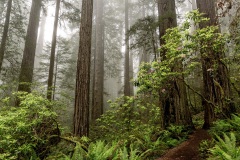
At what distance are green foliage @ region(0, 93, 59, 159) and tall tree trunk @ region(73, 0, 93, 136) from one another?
2.73 feet

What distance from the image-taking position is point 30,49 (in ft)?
32.4

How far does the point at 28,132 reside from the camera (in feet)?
16.1

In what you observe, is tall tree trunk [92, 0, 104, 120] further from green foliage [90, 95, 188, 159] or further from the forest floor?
the forest floor

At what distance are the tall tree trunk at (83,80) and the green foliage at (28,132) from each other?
833mm

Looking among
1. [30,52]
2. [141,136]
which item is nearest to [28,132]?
[141,136]

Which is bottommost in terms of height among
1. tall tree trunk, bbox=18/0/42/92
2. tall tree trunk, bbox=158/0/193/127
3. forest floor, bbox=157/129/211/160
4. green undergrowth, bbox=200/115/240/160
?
forest floor, bbox=157/129/211/160

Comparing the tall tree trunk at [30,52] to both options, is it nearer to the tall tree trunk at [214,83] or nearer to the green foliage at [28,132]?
the green foliage at [28,132]

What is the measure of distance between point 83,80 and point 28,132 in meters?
2.41

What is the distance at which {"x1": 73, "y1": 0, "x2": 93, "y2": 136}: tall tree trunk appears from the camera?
6250 millimetres

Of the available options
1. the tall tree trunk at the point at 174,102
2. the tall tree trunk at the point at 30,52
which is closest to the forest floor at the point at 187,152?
the tall tree trunk at the point at 174,102

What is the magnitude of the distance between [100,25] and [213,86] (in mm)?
13407

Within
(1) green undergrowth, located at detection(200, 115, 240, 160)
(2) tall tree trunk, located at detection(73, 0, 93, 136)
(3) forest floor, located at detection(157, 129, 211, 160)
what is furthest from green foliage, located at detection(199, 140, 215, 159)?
(2) tall tree trunk, located at detection(73, 0, 93, 136)

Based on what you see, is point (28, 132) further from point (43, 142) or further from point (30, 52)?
point (30, 52)

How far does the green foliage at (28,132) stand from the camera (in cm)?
459
